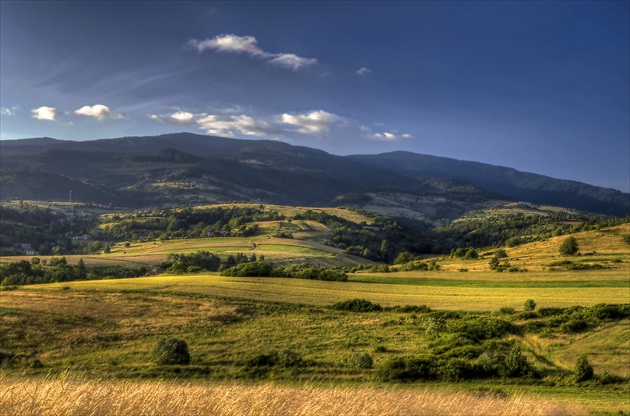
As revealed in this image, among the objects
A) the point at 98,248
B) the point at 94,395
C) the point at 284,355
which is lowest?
the point at 98,248

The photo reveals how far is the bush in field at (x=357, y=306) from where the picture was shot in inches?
1994

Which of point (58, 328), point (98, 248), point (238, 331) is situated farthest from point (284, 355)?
point (98, 248)

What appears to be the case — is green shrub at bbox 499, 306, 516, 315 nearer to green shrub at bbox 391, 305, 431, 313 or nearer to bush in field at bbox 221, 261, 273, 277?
green shrub at bbox 391, 305, 431, 313

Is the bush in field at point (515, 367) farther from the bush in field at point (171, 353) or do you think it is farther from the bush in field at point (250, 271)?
the bush in field at point (250, 271)

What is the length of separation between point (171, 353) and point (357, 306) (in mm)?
26765

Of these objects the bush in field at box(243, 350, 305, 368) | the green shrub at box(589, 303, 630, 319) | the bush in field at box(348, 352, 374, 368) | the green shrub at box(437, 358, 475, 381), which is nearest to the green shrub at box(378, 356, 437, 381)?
the green shrub at box(437, 358, 475, 381)

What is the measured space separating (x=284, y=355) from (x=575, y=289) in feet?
146

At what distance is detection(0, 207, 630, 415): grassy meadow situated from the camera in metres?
8.74

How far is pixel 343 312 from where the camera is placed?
163ft

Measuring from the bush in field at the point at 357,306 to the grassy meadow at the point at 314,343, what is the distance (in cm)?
149

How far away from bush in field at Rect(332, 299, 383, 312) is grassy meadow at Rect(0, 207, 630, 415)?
1487 mm

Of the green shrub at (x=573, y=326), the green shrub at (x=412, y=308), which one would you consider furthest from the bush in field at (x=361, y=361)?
the green shrub at (x=412, y=308)

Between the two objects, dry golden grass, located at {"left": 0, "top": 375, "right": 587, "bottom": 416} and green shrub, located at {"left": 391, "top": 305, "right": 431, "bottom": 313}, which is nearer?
dry golden grass, located at {"left": 0, "top": 375, "right": 587, "bottom": 416}

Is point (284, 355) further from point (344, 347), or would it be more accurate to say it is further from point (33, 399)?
point (33, 399)
